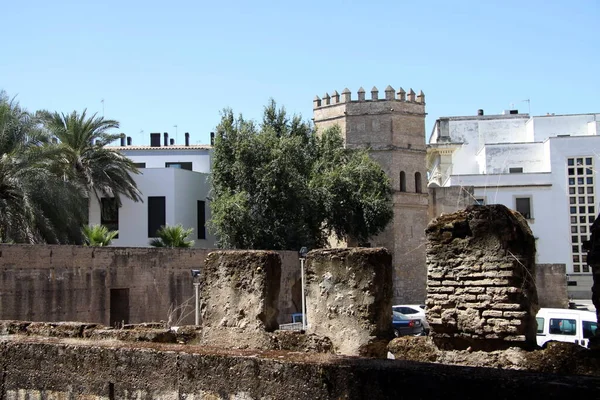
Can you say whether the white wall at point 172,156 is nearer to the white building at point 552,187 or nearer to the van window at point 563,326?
the white building at point 552,187

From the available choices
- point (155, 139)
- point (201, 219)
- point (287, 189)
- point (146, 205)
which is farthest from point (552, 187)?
point (155, 139)

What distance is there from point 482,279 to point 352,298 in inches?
39.6

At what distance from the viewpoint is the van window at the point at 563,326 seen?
12828 mm

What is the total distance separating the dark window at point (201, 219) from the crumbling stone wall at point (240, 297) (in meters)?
27.6

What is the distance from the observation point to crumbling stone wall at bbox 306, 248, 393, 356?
19.7 feet

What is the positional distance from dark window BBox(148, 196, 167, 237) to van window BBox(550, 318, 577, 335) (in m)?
21.4

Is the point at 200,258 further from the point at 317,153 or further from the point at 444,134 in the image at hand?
the point at 444,134

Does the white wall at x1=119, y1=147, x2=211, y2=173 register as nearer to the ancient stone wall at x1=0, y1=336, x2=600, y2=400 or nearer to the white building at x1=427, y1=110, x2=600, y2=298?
the white building at x1=427, y1=110, x2=600, y2=298

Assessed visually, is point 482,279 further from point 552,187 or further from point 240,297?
point 552,187

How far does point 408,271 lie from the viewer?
123 ft

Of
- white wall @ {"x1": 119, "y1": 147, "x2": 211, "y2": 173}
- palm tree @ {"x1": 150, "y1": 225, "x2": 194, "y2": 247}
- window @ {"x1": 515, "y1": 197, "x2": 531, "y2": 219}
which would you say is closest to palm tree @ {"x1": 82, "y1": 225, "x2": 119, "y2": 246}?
palm tree @ {"x1": 150, "y1": 225, "x2": 194, "y2": 247}

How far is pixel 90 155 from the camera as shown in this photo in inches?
1099

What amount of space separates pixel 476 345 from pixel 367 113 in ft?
111

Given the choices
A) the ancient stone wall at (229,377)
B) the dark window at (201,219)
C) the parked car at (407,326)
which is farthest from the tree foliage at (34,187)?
the ancient stone wall at (229,377)
